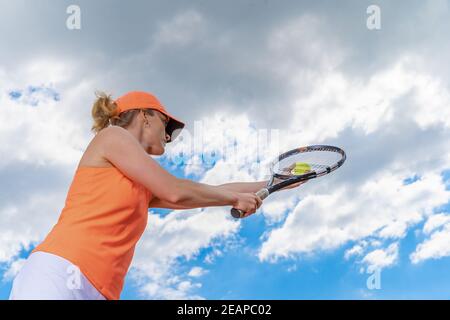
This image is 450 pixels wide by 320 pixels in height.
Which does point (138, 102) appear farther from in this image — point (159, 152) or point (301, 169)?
point (301, 169)

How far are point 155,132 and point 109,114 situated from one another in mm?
351

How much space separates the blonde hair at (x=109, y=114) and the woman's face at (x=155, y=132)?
44 millimetres

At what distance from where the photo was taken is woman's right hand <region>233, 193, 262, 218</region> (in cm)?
448

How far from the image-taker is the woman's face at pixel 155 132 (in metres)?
4.19

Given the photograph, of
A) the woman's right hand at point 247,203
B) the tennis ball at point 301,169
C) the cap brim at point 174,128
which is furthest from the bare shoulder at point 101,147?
the tennis ball at point 301,169

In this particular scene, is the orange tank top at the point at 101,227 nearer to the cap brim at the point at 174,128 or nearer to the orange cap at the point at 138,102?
the orange cap at the point at 138,102

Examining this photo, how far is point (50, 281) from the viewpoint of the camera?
3.27 meters

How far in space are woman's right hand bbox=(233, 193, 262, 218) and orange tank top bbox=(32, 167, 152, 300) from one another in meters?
0.93

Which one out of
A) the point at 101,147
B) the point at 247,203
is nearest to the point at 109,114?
the point at 101,147

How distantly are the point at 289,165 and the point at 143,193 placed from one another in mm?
2327
